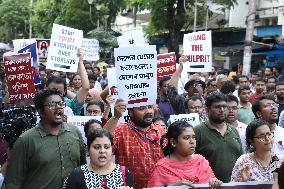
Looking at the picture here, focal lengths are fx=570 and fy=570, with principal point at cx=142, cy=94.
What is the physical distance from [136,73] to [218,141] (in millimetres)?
1038

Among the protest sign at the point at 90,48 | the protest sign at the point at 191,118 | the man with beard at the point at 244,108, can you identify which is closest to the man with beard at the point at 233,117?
the protest sign at the point at 191,118

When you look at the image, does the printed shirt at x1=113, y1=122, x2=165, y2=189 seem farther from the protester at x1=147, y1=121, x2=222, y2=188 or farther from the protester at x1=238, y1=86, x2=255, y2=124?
the protester at x1=238, y1=86, x2=255, y2=124

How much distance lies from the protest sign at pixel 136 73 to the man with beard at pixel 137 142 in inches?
6.6

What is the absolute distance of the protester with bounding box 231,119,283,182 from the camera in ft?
15.7

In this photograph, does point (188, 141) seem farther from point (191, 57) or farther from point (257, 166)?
point (191, 57)

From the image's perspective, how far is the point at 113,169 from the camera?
440 cm

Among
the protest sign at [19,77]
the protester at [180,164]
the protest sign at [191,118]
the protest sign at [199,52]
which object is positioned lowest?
the protester at [180,164]

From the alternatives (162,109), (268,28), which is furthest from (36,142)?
(268,28)

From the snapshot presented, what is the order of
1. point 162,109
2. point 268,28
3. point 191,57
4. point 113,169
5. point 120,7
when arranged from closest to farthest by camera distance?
1. point 113,169
2. point 162,109
3. point 191,57
4. point 268,28
5. point 120,7

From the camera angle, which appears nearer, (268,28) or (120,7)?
(268,28)

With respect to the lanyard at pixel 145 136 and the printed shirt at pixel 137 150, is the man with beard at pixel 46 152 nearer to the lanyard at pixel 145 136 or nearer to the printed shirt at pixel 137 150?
the printed shirt at pixel 137 150

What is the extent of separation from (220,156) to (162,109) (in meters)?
2.79

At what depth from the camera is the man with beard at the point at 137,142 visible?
5.05 metres

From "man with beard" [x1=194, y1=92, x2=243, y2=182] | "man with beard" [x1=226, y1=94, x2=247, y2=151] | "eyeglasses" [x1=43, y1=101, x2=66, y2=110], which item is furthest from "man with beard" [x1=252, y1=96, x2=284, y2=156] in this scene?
"eyeglasses" [x1=43, y1=101, x2=66, y2=110]
